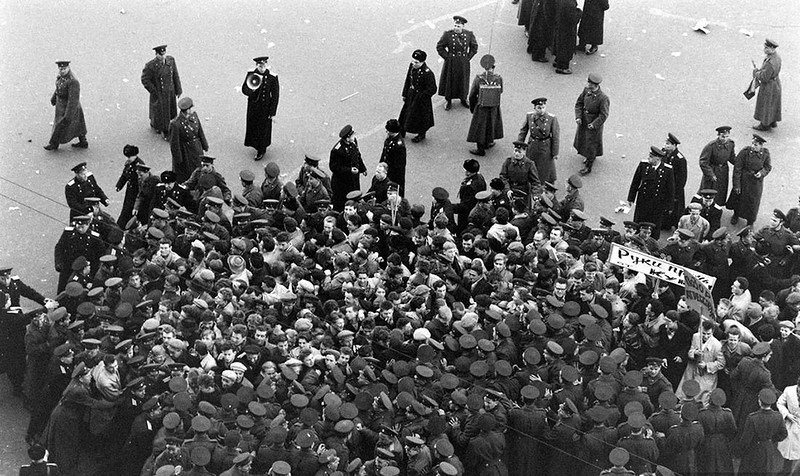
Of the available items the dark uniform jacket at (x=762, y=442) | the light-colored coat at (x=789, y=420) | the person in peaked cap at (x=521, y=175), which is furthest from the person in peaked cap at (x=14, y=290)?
the light-colored coat at (x=789, y=420)

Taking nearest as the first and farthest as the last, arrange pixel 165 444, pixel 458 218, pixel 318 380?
pixel 165 444
pixel 318 380
pixel 458 218

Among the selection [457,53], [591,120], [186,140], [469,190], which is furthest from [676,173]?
[186,140]

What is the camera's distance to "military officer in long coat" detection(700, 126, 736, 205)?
18219 mm

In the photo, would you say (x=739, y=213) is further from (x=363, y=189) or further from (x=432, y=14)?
(x=432, y=14)

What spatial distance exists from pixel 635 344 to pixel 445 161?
615 centimetres

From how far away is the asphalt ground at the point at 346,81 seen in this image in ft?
63.8

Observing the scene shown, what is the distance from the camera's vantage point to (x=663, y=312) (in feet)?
48.2

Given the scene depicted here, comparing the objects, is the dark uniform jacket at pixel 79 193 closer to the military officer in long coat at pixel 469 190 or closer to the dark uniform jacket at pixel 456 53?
the military officer in long coat at pixel 469 190

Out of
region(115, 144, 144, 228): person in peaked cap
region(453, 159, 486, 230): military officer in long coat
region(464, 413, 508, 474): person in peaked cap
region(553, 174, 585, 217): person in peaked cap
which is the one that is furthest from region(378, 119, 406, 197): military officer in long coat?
region(464, 413, 508, 474): person in peaked cap

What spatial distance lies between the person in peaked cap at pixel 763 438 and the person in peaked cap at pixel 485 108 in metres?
7.26

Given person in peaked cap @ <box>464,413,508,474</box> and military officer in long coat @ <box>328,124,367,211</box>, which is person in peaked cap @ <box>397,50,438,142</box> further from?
person in peaked cap @ <box>464,413,508,474</box>

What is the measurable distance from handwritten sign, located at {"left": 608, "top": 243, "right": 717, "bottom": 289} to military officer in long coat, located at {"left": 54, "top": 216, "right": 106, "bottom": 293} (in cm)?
620

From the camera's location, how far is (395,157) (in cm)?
1830

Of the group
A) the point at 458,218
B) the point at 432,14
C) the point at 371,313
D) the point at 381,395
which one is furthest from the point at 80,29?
the point at 381,395
